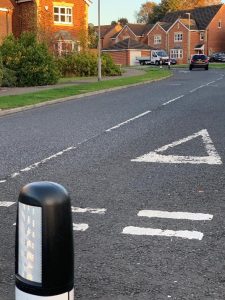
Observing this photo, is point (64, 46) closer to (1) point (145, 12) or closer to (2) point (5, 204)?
(2) point (5, 204)

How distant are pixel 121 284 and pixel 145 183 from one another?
3.28 m

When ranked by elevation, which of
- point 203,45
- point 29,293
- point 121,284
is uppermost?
point 203,45

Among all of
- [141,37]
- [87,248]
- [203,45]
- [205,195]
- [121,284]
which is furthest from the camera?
[141,37]

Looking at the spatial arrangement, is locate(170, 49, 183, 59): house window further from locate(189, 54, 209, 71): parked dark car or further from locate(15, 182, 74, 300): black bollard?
locate(15, 182, 74, 300): black bollard


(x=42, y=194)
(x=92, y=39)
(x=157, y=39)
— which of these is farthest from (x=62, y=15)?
(x=157, y=39)

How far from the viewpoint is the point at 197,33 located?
91.8 metres

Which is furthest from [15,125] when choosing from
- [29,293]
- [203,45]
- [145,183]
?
[203,45]

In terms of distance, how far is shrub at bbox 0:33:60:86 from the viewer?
29812mm

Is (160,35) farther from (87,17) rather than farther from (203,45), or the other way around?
(87,17)

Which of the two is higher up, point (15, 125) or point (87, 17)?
point (87, 17)

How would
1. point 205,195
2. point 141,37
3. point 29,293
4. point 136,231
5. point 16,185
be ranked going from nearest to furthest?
point 29,293
point 136,231
point 205,195
point 16,185
point 141,37

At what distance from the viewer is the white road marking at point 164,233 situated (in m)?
4.77

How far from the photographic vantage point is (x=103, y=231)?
4965mm

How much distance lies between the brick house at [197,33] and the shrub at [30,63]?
62.7m
